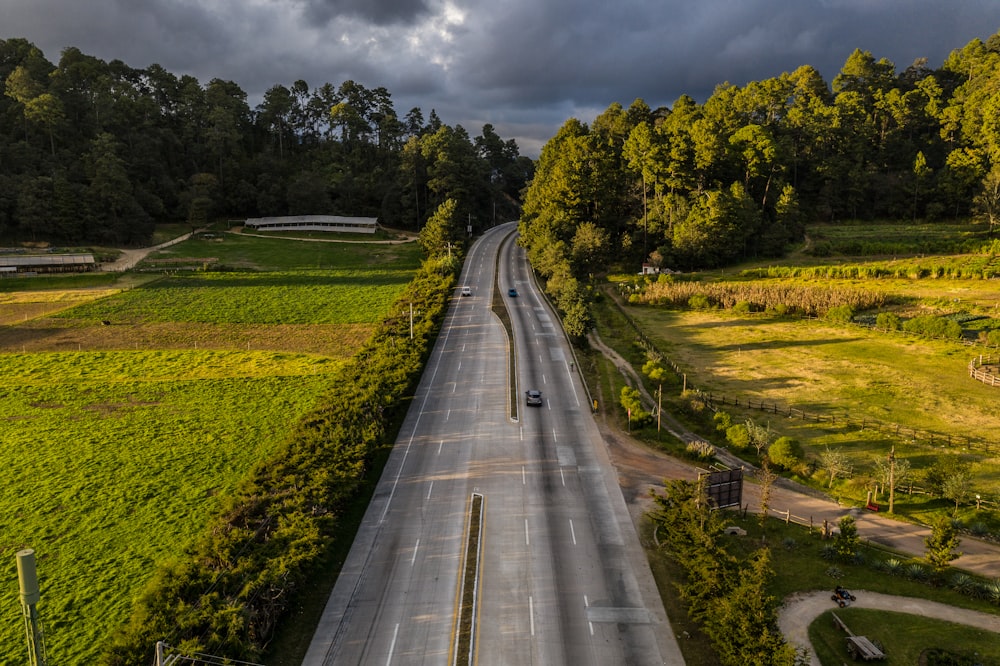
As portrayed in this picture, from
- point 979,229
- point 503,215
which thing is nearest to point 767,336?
point 979,229

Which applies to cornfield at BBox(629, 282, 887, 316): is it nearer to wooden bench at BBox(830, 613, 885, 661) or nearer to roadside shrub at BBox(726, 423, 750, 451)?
roadside shrub at BBox(726, 423, 750, 451)

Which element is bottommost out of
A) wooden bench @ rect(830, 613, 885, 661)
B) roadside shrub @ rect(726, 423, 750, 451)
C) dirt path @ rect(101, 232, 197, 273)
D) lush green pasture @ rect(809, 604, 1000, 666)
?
lush green pasture @ rect(809, 604, 1000, 666)

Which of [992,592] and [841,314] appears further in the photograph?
[841,314]

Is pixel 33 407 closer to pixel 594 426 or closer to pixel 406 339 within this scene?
pixel 406 339

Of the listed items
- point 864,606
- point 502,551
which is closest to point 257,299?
point 502,551

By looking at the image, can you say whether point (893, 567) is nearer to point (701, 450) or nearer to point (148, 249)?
point (701, 450)

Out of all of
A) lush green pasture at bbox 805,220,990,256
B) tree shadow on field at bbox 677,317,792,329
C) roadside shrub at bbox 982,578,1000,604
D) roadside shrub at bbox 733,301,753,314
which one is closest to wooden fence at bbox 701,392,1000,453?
roadside shrub at bbox 982,578,1000,604
